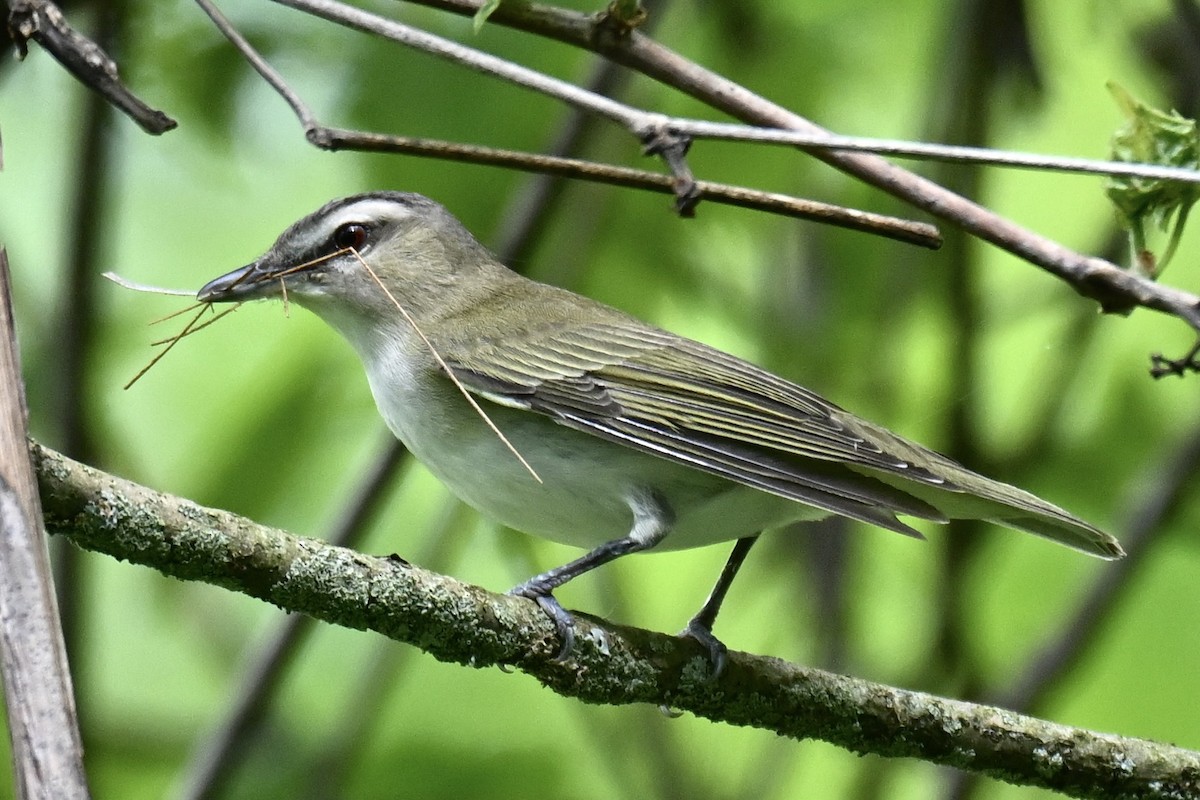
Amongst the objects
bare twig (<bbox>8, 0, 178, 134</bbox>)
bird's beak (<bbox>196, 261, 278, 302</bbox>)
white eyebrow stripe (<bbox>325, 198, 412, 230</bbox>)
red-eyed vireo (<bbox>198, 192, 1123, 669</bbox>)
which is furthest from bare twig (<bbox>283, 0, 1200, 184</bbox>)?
white eyebrow stripe (<bbox>325, 198, 412, 230</bbox>)

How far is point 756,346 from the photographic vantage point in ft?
15.7

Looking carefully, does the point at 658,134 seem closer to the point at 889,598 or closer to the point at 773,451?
the point at 773,451

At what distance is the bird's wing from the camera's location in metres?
2.76

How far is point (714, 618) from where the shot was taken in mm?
2898

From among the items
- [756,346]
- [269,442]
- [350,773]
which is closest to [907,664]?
[756,346]

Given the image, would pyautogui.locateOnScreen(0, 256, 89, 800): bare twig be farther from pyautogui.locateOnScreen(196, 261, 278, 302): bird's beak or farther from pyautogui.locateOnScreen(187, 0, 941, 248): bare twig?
pyautogui.locateOnScreen(196, 261, 278, 302): bird's beak

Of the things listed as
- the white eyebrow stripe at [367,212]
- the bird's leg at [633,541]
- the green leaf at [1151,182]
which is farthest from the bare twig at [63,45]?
the green leaf at [1151,182]

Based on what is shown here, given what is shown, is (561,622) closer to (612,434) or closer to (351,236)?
(612,434)

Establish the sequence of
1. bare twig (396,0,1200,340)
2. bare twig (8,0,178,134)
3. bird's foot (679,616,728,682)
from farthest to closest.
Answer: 1. bird's foot (679,616,728,682)
2. bare twig (396,0,1200,340)
3. bare twig (8,0,178,134)

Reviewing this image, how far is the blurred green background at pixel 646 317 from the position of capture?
4.07 metres

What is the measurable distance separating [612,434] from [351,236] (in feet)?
3.24

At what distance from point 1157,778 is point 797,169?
104 inches

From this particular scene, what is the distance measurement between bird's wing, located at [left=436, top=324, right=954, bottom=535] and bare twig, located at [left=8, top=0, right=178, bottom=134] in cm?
124

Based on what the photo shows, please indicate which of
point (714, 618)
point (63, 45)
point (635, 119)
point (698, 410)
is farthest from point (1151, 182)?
point (63, 45)
